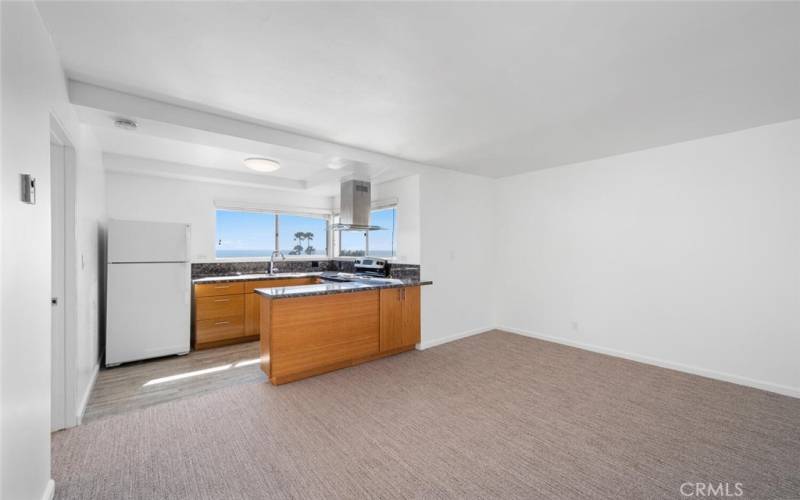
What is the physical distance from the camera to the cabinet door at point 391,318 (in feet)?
13.0

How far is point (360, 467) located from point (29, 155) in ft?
7.39

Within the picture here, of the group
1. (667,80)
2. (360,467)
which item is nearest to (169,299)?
(360,467)

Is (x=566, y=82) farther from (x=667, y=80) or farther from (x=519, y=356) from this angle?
(x=519, y=356)

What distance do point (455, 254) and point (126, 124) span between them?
3809 millimetres

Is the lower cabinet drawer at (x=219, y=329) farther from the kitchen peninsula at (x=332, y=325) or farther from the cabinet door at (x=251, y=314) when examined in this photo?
the kitchen peninsula at (x=332, y=325)

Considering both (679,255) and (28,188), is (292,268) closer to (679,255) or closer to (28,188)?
(28,188)

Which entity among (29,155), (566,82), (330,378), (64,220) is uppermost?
(566,82)

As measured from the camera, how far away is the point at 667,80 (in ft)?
7.36

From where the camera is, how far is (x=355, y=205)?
15.0ft

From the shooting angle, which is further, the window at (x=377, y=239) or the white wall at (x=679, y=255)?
the window at (x=377, y=239)

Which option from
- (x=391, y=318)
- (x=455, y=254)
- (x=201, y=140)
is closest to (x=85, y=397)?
(x=201, y=140)

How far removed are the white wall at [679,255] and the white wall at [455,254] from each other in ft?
1.91

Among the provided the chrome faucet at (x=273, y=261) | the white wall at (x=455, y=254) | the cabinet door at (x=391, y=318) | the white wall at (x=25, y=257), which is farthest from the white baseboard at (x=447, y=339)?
the white wall at (x=25, y=257)

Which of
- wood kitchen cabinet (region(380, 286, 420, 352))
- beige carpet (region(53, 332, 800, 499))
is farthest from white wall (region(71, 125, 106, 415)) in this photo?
wood kitchen cabinet (region(380, 286, 420, 352))
